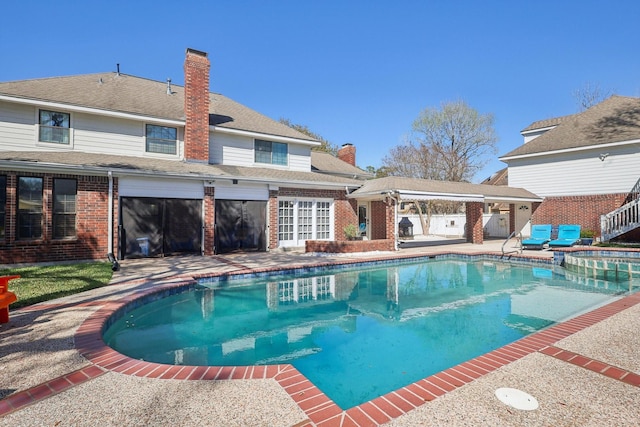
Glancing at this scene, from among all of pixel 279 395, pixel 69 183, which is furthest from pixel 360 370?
pixel 69 183

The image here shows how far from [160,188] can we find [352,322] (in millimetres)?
9394

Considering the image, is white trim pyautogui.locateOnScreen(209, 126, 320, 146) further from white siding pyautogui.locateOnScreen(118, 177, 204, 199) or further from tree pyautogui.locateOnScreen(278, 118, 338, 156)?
tree pyautogui.locateOnScreen(278, 118, 338, 156)

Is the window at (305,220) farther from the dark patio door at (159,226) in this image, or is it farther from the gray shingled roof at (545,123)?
the gray shingled roof at (545,123)

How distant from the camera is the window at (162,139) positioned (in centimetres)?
1334

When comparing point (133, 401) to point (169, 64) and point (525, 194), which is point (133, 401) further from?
point (525, 194)

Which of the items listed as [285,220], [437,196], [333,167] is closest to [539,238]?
[437,196]

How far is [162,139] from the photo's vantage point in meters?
13.5

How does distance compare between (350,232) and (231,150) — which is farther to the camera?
(350,232)

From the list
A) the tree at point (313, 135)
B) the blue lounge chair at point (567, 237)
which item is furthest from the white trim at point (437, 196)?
the tree at point (313, 135)

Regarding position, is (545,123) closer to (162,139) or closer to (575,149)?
(575,149)

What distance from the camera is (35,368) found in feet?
11.1

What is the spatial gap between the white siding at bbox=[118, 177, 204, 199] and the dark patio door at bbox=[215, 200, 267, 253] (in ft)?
3.59

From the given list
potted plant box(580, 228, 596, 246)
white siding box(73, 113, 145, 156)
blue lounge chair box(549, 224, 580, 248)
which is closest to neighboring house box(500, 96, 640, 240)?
potted plant box(580, 228, 596, 246)

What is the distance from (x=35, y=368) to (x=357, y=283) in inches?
304
